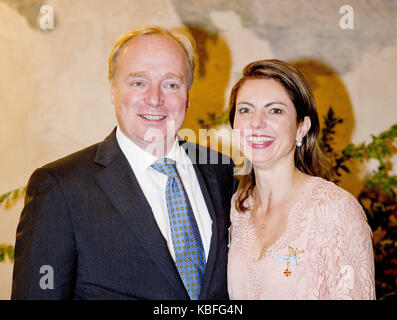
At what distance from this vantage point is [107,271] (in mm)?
1645

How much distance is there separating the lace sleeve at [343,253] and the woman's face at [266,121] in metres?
0.37

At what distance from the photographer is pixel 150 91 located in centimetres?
198

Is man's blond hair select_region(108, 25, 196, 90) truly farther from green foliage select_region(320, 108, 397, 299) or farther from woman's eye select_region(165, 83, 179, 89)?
green foliage select_region(320, 108, 397, 299)

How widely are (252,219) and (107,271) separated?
736mm

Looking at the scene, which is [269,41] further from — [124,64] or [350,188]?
[124,64]

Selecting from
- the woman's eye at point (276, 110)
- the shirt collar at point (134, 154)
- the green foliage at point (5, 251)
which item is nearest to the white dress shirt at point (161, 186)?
the shirt collar at point (134, 154)

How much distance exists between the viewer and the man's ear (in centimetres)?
208

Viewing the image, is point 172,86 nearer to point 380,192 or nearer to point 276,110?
point 276,110

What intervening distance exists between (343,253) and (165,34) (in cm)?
123

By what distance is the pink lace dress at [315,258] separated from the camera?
1700 mm

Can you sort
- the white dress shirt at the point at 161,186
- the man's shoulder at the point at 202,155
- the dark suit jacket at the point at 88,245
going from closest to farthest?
the dark suit jacket at the point at 88,245
the white dress shirt at the point at 161,186
the man's shoulder at the point at 202,155

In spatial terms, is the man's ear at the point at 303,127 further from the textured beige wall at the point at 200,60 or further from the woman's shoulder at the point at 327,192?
the textured beige wall at the point at 200,60

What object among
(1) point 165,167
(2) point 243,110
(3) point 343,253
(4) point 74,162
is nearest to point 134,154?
(1) point 165,167
